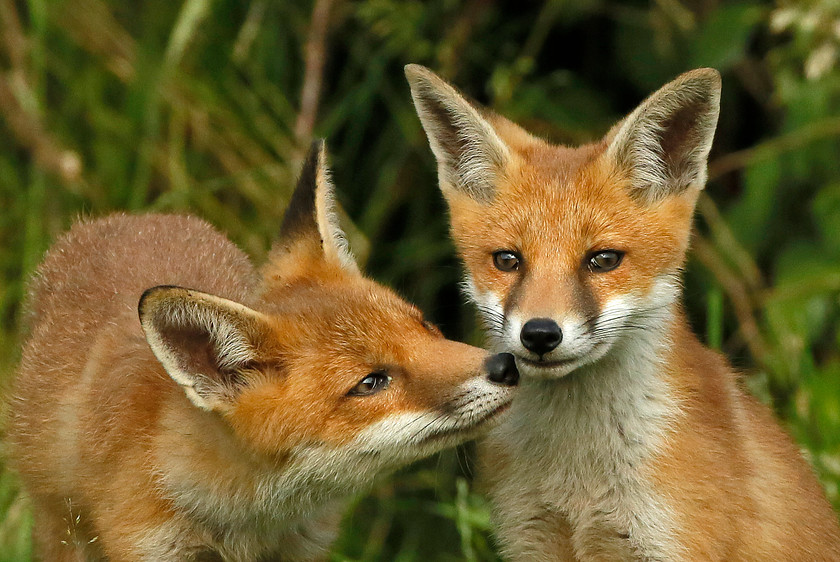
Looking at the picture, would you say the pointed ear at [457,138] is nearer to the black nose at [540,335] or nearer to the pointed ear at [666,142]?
the pointed ear at [666,142]

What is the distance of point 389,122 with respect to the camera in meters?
6.91

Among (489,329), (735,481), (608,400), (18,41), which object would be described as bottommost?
(735,481)

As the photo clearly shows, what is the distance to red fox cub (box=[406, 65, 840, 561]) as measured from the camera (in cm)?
360

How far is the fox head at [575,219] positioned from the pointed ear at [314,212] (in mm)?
454

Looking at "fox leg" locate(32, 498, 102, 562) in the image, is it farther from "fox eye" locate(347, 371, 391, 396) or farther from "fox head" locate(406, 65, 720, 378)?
"fox head" locate(406, 65, 720, 378)

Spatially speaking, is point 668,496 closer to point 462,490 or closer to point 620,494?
point 620,494

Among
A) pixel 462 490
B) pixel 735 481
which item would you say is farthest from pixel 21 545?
pixel 735 481

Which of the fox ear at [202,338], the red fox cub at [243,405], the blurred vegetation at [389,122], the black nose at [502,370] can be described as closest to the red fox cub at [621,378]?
the black nose at [502,370]

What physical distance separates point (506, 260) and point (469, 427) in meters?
0.72

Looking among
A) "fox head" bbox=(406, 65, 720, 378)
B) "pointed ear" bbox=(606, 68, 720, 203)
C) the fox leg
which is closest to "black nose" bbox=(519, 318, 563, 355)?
"fox head" bbox=(406, 65, 720, 378)

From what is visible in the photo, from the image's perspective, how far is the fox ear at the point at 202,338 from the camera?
309cm

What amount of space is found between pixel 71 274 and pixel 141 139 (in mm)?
2242

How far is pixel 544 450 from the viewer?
12.5ft

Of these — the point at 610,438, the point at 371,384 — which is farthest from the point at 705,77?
the point at 371,384
